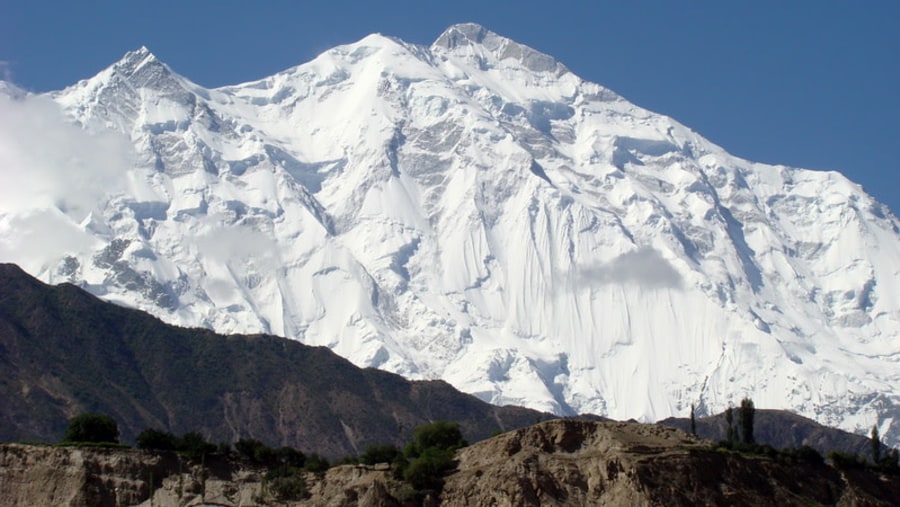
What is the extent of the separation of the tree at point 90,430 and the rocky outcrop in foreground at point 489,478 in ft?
63.7

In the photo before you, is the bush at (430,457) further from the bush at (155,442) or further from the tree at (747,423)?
the tree at (747,423)

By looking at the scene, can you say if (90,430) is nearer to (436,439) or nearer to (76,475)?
(76,475)

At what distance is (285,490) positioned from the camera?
396 feet

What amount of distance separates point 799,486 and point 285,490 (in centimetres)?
3699

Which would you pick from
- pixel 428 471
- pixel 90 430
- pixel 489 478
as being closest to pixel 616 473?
pixel 489 478

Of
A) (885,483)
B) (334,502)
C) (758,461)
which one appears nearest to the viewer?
(334,502)

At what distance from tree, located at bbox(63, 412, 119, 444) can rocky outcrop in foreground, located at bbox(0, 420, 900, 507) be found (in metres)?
19.4

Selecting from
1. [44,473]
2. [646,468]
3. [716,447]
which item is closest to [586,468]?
[646,468]

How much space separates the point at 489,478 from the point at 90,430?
127ft

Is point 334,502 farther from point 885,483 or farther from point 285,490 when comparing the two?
point 885,483

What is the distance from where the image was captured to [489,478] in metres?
120

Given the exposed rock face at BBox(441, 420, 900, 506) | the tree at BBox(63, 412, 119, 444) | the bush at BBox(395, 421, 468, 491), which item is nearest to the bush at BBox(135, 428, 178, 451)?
the tree at BBox(63, 412, 119, 444)

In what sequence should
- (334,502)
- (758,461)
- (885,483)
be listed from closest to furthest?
1. (334,502)
2. (758,461)
3. (885,483)

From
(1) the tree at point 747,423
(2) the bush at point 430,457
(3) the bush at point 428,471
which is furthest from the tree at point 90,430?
(1) the tree at point 747,423
